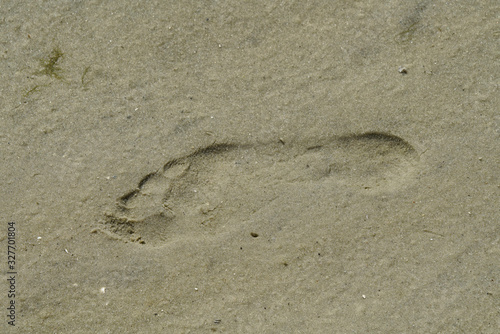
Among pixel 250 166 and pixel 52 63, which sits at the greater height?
pixel 52 63

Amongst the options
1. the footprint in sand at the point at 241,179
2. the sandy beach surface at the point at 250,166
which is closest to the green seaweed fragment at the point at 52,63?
the sandy beach surface at the point at 250,166

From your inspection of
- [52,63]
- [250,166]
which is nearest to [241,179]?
[250,166]

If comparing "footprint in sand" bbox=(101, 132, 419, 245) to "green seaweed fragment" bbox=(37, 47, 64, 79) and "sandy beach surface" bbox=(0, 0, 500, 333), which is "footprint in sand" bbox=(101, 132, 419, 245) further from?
"green seaweed fragment" bbox=(37, 47, 64, 79)

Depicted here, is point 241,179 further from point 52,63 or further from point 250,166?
point 52,63

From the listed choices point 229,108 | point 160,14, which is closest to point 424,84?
point 229,108

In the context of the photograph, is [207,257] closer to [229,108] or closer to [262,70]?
[229,108]

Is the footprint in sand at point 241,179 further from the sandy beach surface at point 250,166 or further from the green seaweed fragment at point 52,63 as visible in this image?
the green seaweed fragment at point 52,63
